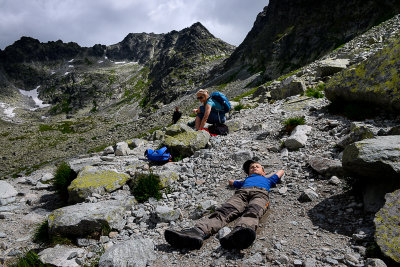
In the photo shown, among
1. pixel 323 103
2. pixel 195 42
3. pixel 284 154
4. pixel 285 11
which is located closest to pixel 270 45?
pixel 285 11

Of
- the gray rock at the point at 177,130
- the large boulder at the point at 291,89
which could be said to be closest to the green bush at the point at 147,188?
the gray rock at the point at 177,130

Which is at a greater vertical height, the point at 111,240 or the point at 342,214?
the point at 342,214

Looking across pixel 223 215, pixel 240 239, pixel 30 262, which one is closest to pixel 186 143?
pixel 223 215

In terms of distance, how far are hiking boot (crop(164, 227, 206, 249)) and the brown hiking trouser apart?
196 mm

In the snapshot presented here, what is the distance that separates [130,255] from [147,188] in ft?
9.91

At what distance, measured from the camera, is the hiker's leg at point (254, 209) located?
487 cm

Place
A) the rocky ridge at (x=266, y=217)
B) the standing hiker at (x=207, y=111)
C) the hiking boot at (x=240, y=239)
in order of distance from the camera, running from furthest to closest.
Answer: the standing hiker at (x=207, y=111), the hiking boot at (x=240, y=239), the rocky ridge at (x=266, y=217)

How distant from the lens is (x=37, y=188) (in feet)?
35.6

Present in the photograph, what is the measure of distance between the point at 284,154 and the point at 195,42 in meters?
179

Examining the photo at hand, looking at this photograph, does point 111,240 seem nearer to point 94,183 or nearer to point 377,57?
point 94,183

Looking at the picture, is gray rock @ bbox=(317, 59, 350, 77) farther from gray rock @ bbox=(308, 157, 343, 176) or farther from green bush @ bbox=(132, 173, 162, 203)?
green bush @ bbox=(132, 173, 162, 203)

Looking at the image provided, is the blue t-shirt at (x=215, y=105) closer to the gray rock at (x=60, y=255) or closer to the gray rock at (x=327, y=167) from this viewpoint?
the gray rock at (x=327, y=167)

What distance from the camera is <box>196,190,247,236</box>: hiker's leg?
16.8ft

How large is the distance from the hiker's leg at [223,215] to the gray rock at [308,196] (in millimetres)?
1480
